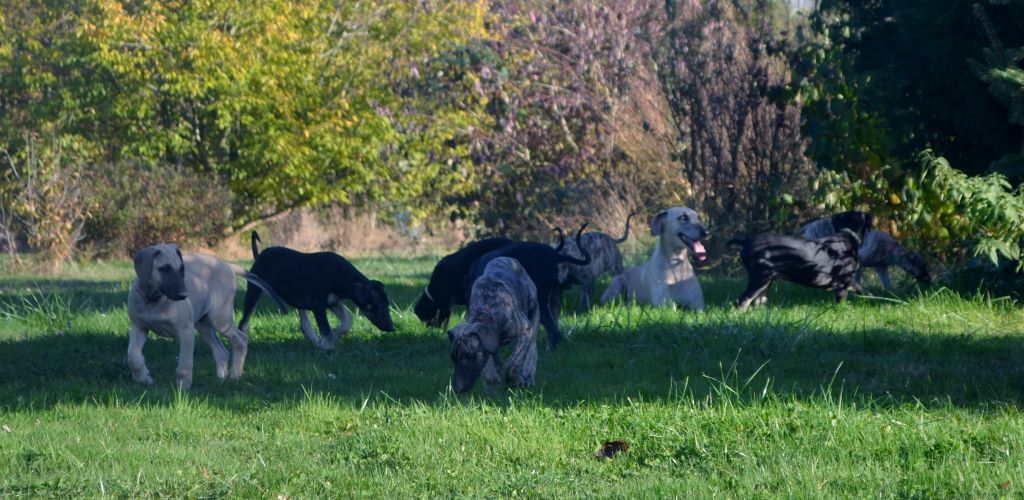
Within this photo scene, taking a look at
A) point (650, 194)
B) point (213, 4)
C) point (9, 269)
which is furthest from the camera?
point (213, 4)

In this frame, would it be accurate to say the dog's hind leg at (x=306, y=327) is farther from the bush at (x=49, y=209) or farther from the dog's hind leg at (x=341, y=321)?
the bush at (x=49, y=209)

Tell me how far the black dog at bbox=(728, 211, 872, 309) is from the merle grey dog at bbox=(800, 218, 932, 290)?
1.51ft

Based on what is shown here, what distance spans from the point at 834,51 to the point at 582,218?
6.29 m

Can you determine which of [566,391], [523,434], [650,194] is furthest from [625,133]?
[523,434]

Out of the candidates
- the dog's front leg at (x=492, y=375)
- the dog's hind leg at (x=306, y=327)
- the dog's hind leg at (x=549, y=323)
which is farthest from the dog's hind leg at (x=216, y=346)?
the dog's hind leg at (x=549, y=323)

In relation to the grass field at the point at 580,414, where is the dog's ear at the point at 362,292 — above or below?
above

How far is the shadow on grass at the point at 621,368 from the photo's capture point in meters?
7.88

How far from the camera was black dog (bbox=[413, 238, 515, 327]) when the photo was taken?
1048cm

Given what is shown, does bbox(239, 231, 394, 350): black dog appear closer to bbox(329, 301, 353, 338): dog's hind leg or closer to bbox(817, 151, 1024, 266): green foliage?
bbox(329, 301, 353, 338): dog's hind leg

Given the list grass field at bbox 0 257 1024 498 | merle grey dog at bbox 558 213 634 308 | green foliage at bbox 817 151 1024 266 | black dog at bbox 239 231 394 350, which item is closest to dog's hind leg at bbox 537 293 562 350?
grass field at bbox 0 257 1024 498

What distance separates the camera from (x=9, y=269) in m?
21.0

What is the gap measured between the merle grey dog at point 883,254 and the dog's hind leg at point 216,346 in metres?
6.14

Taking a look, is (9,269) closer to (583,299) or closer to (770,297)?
(583,299)

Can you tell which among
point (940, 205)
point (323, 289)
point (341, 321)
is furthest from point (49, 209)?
point (940, 205)
